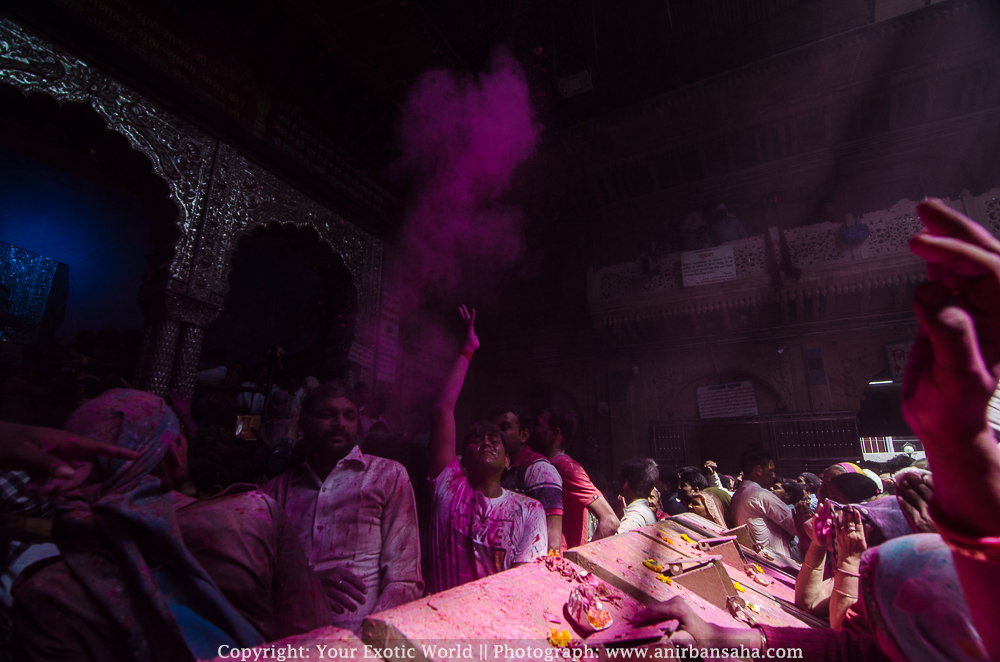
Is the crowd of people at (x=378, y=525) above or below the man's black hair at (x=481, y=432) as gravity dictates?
below

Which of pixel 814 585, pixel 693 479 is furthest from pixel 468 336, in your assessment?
pixel 693 479

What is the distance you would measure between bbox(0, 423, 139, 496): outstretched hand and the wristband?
181cm

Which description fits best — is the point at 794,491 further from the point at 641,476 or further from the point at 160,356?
the point at 160,356

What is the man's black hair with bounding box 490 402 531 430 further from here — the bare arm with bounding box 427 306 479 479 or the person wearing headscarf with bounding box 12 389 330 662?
the person wearing headscarf with bounding box 12 389 330 662

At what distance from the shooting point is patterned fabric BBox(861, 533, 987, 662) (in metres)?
0.94

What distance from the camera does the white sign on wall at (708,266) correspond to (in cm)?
845

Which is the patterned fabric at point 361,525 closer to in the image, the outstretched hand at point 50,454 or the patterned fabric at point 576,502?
the outstretched hand at point 50,454

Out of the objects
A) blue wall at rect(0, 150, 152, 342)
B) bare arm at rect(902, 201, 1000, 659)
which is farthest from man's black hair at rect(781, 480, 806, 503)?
blue wall at rect(0, 150, 152, 342)

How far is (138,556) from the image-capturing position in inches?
43.8

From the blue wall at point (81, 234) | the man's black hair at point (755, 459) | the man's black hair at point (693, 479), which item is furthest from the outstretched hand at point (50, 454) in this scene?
the blue wall at point (81, 234)

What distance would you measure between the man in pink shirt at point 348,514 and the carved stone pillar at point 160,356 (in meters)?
3.01

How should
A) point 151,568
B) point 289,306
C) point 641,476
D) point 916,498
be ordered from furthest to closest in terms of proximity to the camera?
point 289,306 < point 641,476 < point 916,498 < point 151,568

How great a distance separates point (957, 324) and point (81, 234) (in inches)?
373

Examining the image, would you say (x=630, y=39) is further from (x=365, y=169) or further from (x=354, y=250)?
(x=354, y=250)
